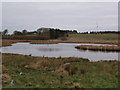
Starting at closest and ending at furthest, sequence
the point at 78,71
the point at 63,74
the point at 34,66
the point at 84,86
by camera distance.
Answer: the point at 84,86 → the point at 63,74 → the point at 78,71 → the point at 34,66

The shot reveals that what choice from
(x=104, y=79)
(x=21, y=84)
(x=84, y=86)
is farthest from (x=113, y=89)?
(x=21, y=84)

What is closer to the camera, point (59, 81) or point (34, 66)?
point (59, 81)

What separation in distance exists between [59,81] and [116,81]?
147 inches

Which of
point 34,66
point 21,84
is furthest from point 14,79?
point 34,66

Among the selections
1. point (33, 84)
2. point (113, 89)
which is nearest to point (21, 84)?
point (33, 84)

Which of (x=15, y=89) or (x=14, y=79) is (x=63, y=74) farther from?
(x=15, y=89)

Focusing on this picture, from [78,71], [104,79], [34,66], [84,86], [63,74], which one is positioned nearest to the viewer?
[84,86]

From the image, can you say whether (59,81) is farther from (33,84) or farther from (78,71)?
(78,71)

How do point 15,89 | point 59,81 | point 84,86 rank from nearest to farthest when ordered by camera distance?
1. point 15,89
2. point 84,86
3. point 59,81

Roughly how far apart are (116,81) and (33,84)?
5.40 m

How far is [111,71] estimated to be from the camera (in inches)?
667

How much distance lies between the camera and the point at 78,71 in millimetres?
16391

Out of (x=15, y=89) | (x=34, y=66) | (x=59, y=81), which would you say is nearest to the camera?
(x=15, y=89)

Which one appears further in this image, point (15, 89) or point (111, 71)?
point (111, 71)
